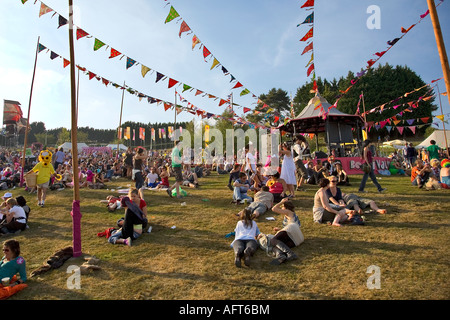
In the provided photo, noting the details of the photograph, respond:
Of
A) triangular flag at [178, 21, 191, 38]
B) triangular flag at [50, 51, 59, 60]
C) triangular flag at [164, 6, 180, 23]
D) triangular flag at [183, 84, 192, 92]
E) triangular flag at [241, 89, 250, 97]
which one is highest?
triangular flag at [50, 51, 59, 60]

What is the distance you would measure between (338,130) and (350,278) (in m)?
16.4

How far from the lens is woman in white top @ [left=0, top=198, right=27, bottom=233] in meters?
7.02

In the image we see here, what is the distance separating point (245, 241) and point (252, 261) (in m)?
0.44

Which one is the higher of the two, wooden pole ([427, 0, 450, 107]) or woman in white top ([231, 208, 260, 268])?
wooden pole ([427, 0, 450, 107])

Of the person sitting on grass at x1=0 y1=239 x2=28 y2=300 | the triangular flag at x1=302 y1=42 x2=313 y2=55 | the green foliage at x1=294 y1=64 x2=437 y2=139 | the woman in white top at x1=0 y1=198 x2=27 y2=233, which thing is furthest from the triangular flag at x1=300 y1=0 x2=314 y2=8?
the green foliage at x1=294 y1=64 x2=437 y2=139

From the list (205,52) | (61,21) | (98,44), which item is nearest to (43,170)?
(98,44)

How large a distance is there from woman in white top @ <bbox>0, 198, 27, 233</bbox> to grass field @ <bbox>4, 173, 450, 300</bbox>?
263mm

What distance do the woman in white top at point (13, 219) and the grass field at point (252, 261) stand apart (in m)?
0.26

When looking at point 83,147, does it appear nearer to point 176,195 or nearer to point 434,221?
point 176,195

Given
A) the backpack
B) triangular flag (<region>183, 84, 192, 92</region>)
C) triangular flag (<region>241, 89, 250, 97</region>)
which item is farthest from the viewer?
triangular flag (<region>183, 84, 192, 92</region>)

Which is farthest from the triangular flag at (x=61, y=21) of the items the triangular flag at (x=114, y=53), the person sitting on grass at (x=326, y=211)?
the person sitting on grass at (x=326, y=211)

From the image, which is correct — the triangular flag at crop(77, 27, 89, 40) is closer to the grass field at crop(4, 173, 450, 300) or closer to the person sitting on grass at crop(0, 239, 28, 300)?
the grass field at crop(4, 173, 450, 300)

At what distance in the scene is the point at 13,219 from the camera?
23.3 ft

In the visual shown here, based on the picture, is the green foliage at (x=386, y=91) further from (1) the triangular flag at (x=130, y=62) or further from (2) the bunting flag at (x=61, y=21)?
(2) the bunting flag at (x=61, y=21)
